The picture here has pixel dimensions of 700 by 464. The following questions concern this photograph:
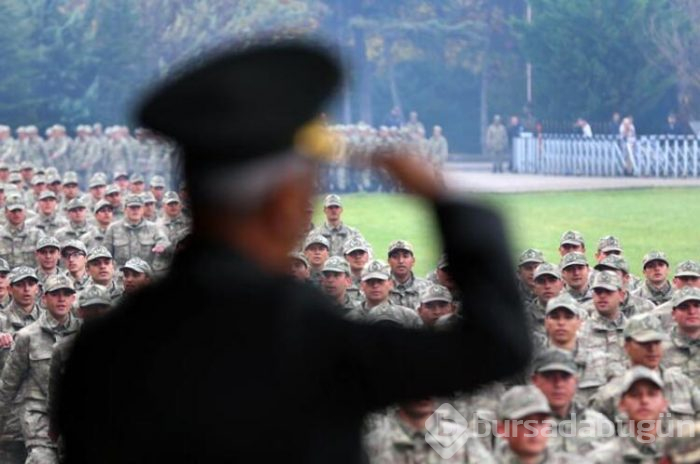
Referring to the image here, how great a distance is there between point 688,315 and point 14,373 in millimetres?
4416

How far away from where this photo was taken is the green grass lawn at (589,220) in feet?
102

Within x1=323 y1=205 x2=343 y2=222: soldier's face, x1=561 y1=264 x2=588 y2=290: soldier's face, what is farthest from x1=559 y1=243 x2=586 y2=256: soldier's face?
x1=323 y1=205 x2=343 y2=222: soldier's face

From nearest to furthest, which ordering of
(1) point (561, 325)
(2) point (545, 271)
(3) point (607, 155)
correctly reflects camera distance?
(1) point (561, 325)
(2) point (545, 271)
(3) point (607, 155)

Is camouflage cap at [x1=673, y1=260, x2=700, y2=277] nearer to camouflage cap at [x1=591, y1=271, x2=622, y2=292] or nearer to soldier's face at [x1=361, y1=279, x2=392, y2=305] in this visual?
camouflage cap at [x1=591, y1=271, x2=622, y2=292]

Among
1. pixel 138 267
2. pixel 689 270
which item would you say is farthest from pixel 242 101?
pixel 689 270

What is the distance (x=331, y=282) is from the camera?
14.9 metres

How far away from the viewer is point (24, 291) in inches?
565

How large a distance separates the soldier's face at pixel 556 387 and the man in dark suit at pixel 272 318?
6.35 m

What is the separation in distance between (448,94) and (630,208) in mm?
19483

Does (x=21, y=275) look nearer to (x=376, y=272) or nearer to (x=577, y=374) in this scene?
(x=376, y=272)

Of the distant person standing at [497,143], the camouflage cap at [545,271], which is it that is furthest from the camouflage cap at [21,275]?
the distant person standing at [497,143]

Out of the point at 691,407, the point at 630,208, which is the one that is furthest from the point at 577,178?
the point at 691,407

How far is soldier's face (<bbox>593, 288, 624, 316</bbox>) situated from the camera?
1291 cm

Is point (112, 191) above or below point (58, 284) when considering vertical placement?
above
